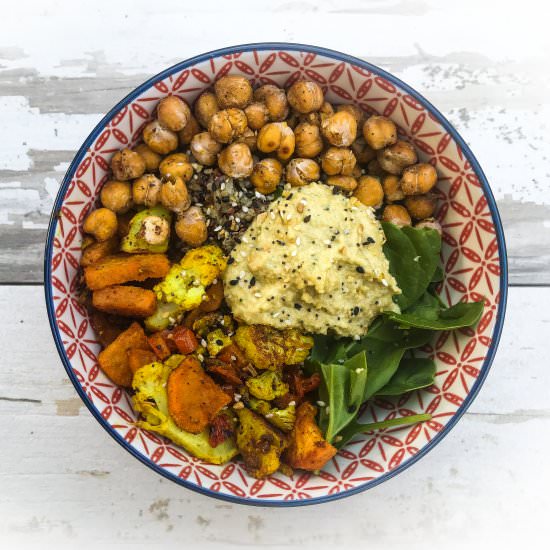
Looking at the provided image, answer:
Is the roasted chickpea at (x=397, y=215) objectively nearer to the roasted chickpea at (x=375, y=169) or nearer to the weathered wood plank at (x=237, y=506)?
the roasted chickpea at (x=375, y=169)

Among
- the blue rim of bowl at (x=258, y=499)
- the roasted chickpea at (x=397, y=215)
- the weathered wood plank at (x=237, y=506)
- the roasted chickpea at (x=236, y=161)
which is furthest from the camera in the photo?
the weathered wood plank at (x=237, y=506)

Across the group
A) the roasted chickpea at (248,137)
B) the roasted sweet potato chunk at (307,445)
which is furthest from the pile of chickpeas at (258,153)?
the roasted sweet potato chunk at (307,445)

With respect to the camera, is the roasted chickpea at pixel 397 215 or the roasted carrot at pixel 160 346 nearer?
the roasted carrot at pixel 160 346

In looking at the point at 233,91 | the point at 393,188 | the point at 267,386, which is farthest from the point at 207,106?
the point at 267,386

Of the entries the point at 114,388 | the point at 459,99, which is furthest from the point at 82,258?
the point at 459,99

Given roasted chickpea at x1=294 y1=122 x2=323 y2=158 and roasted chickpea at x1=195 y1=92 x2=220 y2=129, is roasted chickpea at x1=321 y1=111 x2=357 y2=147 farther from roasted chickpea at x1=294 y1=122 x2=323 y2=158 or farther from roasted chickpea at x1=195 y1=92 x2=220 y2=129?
roasted chickpea at x1=195 y1=92 x2=220 y2=129

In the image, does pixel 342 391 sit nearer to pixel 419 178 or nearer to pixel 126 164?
pixel 419 178

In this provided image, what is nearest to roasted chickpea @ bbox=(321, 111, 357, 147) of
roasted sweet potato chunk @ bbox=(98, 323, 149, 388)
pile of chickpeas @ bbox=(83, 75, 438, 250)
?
pile of chickpeas @ bbox=(83, 75, 438, 250)
